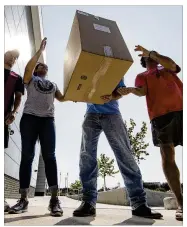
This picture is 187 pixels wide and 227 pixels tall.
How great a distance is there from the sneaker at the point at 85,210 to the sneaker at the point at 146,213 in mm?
376

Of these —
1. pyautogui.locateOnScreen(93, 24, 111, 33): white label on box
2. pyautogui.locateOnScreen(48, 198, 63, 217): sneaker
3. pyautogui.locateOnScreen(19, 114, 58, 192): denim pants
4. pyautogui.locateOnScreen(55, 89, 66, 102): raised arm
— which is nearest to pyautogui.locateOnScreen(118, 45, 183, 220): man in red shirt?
pyautogui.locateOnScreen(93, 24, 111, 33): white label on box

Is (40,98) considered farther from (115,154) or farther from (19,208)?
(19,208)

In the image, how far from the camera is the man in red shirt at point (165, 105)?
2.14 m

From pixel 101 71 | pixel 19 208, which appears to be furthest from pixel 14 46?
pixel 19 208

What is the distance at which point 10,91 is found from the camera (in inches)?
95.2

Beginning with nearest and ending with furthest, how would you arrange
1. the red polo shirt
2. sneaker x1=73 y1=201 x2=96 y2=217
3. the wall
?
sneaker x1=73 y1=201 x2=96 y2=217 → the red polo shirt → the wall

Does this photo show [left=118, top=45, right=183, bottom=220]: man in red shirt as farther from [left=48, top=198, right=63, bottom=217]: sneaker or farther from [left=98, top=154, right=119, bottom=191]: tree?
[left=98, top=154, right=119, bottom=191]: tree

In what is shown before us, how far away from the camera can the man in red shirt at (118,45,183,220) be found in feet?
7.02

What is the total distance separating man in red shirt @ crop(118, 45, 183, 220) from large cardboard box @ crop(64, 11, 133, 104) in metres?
0.32

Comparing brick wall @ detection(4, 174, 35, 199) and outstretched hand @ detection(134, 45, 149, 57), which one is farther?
brick wall @ detection(4, 174, 35, 199)

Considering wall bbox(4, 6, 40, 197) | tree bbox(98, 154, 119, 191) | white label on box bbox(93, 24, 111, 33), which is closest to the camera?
white label on box bbox(93, 24, 111, 33)

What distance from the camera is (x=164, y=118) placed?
2.22 metres

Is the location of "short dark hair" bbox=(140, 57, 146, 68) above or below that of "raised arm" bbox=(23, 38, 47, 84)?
above
